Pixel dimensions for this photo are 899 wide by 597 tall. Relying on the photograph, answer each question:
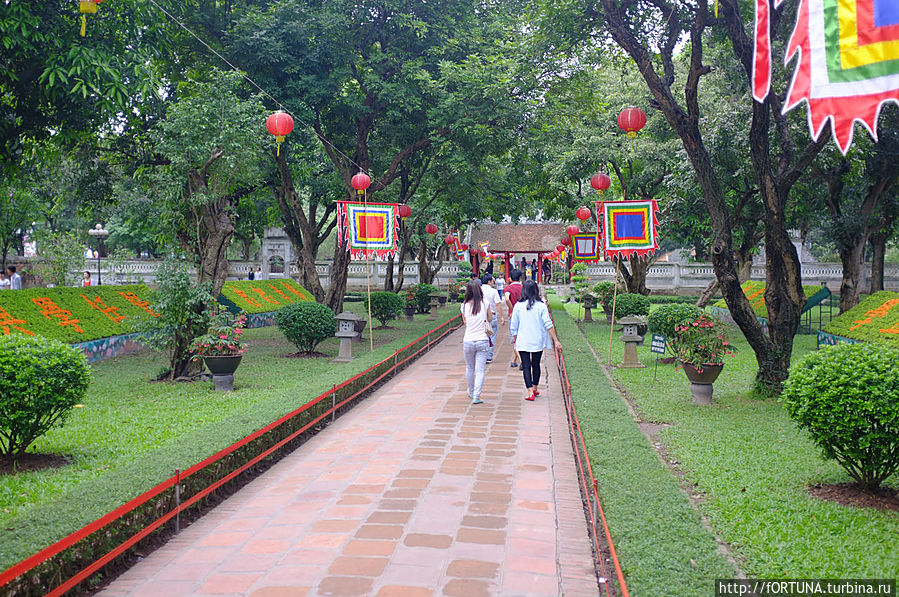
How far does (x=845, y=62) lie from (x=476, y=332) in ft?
20.0

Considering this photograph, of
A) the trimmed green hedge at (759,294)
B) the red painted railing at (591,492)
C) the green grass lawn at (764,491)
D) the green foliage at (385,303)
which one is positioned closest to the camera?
the red painted railing at (591,492)

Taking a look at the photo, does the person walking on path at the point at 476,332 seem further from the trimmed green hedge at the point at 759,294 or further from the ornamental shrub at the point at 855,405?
the trimmed green hedge at the point at 759,294

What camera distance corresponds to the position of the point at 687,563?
400cm

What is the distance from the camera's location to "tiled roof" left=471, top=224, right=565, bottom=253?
4711 centimetres

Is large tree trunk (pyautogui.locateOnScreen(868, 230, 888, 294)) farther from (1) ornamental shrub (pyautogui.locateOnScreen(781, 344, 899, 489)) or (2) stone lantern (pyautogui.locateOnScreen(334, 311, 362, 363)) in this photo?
(1) ornamental shrub (pyautogui.locateOnScreen(781, 344, 899, 489))

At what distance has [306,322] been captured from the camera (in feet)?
45.3

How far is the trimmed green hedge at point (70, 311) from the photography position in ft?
39.8

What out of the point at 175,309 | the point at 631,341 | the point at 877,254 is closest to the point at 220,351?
the point at 175,309

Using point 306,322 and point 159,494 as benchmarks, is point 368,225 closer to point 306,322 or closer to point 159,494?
point 306,322

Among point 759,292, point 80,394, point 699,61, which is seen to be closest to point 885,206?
point 759,292

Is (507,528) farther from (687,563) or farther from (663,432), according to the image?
(663,432)

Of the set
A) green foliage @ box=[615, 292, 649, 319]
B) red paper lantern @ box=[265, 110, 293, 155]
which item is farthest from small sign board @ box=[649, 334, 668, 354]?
green foliage @ box=[615, 292, 649, 319]

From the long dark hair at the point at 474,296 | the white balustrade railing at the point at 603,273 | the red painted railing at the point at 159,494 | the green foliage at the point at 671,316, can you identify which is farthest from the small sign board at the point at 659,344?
the white balustrade railing at the point at 603,273

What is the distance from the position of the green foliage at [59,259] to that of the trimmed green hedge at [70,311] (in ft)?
31.5
